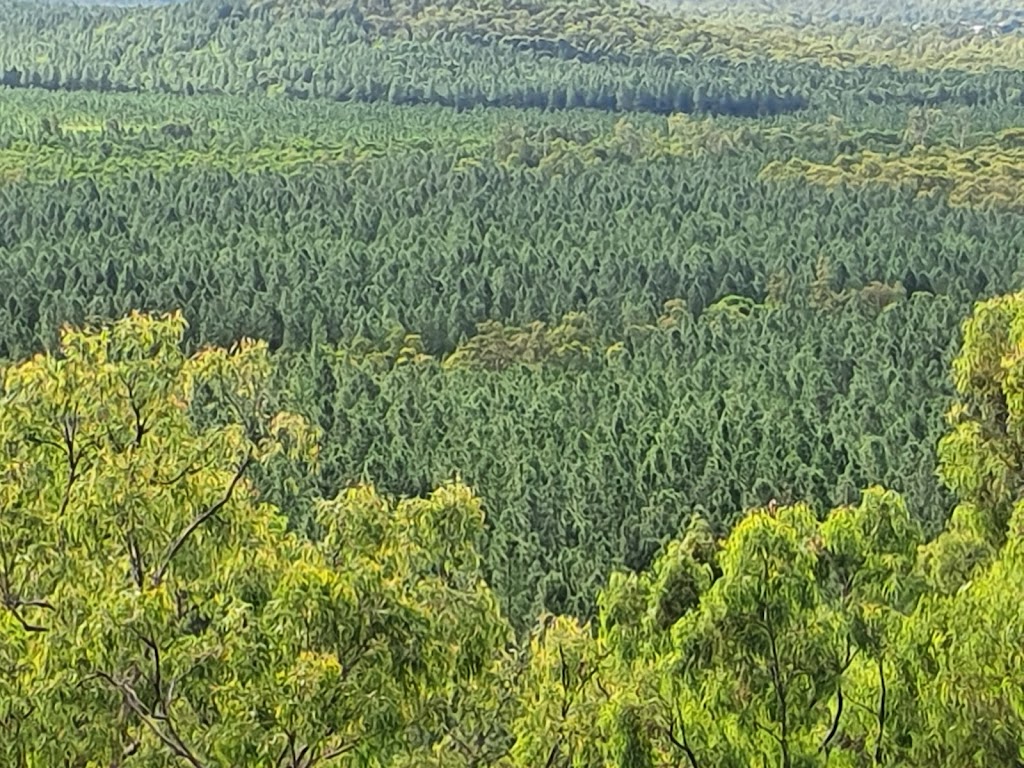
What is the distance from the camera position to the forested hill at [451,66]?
170125mm

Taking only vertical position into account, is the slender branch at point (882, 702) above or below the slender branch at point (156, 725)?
below

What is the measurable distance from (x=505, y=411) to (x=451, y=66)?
126091mm

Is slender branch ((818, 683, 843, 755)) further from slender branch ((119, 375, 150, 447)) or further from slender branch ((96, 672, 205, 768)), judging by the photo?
slender branch ((119, 375, 150, 447))

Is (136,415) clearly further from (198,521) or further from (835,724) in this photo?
(835,724)

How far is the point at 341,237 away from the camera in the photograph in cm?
10275

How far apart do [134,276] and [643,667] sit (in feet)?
252

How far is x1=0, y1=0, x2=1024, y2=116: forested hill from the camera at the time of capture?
558 ft

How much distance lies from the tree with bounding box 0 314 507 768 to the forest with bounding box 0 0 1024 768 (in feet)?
0.14

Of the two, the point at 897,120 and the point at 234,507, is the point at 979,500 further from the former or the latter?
the point at 897,120

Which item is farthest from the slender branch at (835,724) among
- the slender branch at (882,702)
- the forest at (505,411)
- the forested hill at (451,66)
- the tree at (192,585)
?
the forested hill at (451,66)

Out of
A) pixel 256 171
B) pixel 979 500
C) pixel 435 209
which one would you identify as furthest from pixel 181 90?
pixel 979 500

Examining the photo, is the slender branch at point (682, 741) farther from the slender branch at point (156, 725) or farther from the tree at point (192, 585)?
the slender branch at point (156, 725)

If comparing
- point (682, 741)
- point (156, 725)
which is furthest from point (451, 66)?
point (156, 725)

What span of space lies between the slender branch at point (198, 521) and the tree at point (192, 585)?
2 cm
